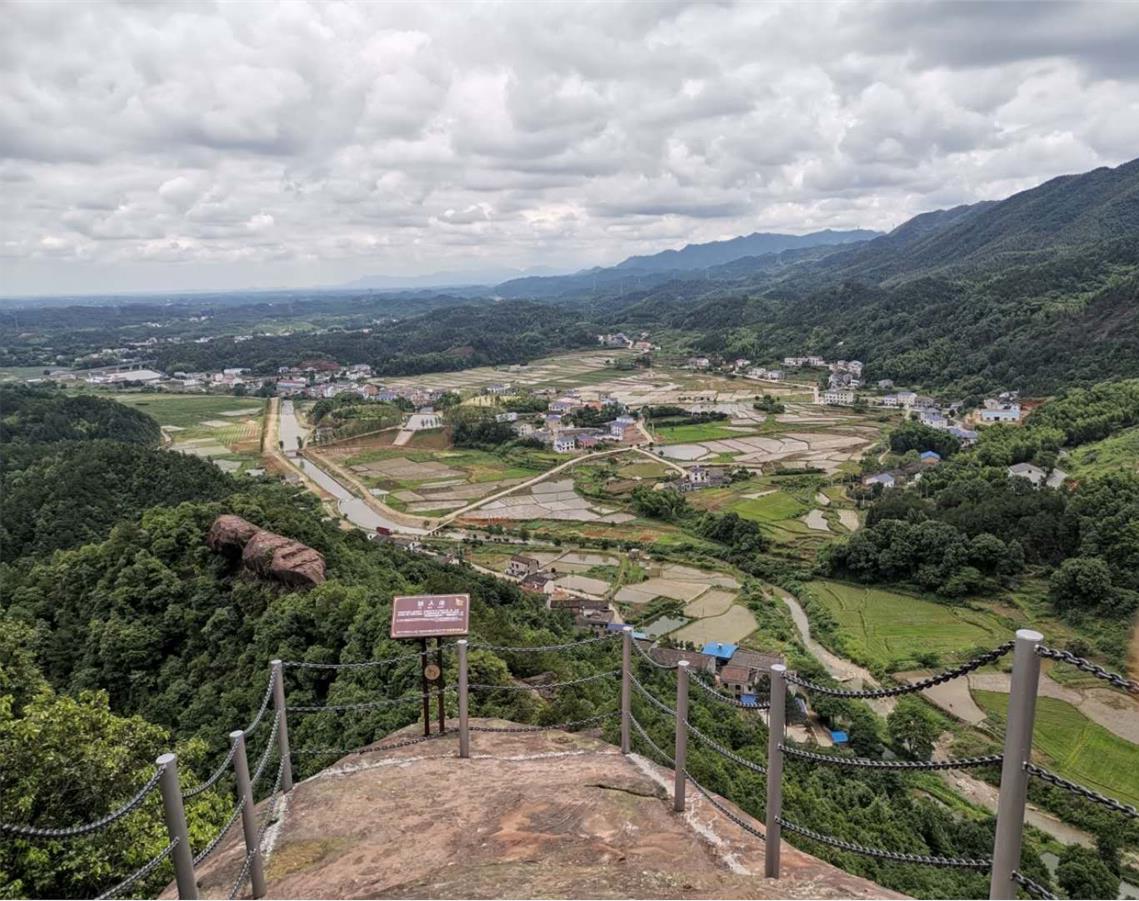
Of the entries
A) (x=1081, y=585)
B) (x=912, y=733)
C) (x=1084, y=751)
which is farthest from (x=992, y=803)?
(x=1081, y=585)

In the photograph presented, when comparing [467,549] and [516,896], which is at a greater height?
[516,896]

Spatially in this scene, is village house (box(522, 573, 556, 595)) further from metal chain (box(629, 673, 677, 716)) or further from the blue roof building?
A: metal chain (box(629, 673, 677, 716))

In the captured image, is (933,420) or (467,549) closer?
(467,549)

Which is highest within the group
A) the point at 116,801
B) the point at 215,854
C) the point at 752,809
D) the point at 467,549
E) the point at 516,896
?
the point at 516,896

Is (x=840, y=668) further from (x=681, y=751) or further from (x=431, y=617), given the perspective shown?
(x=681, y=751)

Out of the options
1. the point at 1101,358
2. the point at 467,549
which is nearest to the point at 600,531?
the point at 467,549

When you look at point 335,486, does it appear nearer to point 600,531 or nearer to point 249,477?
point 249,477

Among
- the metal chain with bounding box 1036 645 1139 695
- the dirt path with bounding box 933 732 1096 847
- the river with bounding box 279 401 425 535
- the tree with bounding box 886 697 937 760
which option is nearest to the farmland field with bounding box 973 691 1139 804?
the dirt path with bounding box 933 732 1096 847
